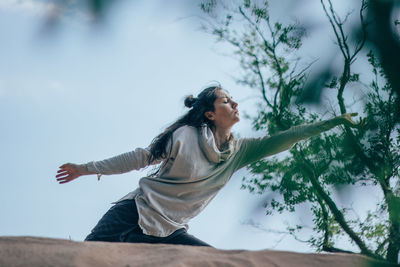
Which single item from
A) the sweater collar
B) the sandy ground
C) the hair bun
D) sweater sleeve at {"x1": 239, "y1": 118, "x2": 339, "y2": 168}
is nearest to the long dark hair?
the hair bun

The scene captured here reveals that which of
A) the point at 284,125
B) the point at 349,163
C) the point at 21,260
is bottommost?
the point at 21,260

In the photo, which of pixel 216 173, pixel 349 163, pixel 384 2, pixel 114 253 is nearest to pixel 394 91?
pixel 384 2

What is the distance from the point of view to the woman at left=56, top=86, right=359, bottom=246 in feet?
8.91

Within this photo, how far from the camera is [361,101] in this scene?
1093mm

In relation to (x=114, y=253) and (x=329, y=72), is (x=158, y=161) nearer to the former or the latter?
(x=114, y=253)

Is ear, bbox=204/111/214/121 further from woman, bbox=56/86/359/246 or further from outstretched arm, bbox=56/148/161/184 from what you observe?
outstretched arm, bbox=56/148/161/184

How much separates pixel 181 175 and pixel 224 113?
0.54m

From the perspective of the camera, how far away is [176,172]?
2.86 meters

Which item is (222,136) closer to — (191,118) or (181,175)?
(191,118)

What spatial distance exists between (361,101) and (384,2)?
1.41 feet

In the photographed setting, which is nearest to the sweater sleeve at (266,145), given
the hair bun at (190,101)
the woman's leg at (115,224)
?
the hair bun at (190,101)

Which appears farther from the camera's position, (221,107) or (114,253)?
(221,107)

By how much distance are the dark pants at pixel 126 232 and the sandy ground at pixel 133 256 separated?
770mm

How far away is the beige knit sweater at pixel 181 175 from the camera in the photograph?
9.00ft
